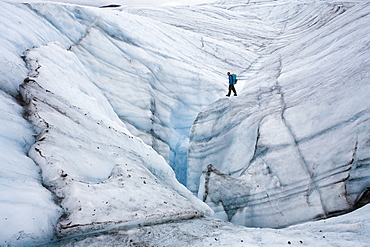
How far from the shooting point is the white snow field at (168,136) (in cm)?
286

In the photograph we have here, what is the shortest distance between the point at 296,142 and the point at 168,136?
4.37m

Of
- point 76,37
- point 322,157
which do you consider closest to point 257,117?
point 322,157

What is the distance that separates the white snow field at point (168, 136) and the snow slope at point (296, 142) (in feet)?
0.09

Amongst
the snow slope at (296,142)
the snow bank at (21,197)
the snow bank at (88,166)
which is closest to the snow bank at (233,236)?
the snow bank at (88,166)

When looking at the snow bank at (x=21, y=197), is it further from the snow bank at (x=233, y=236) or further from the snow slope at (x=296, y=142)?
the snow slope at (x=296, y=142)

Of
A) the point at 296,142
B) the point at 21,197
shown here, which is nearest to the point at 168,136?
the point at 296,142

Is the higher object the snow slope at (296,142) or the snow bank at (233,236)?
the snow slope at (296,142)

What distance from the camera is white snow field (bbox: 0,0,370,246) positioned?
2861mm

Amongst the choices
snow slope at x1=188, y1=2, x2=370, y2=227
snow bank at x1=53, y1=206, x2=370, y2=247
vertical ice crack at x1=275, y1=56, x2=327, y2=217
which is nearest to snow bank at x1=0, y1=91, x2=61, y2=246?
snow bank at x1=53, y1=206, x2=370, y2=247

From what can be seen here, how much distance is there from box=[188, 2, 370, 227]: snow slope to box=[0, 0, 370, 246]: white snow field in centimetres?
3

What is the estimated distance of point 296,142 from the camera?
5.79 metres

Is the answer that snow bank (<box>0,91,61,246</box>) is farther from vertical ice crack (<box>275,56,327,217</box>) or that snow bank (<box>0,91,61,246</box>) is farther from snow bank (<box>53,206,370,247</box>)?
vertical ice crack (<box>275,56,327,217</box>)

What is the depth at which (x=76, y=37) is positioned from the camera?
29.4 ft

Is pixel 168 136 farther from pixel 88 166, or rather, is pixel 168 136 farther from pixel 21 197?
pixel 21 197
